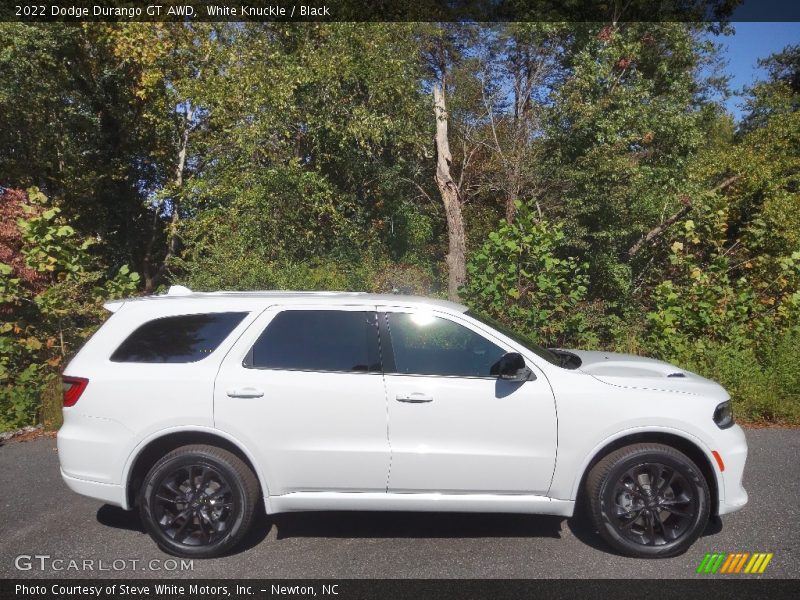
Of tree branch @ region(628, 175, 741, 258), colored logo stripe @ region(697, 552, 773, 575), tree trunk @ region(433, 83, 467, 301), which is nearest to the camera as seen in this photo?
colored logo stripe @ region(697, 552, 773, 575)

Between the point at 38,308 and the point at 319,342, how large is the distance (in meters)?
5.47

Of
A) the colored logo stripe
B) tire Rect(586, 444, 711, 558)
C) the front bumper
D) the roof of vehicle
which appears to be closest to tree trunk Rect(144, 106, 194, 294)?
the roof of vehicle

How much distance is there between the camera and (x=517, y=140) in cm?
1491

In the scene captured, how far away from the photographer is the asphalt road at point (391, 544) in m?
4.36

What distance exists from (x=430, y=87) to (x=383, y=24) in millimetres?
3322

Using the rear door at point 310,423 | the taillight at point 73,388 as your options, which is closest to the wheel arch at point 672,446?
the rear door at point 310,423

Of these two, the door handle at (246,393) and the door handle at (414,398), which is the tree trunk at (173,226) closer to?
the door handle at (246,393)

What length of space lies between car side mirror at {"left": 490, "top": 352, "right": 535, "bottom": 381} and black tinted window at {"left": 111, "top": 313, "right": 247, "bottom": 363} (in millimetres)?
1809

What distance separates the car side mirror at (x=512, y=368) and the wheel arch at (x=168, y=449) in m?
1.71

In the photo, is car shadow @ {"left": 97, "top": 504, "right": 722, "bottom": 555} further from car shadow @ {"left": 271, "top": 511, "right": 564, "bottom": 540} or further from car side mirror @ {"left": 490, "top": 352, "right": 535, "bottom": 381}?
car side mirror @ {"left": 490, "top": 352, "right": 535, "bottom": 381}

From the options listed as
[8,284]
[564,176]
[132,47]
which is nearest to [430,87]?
[564,176]

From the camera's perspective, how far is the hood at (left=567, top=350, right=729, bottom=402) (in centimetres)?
459

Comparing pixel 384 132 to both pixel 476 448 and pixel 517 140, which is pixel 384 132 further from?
pixel 476 448
